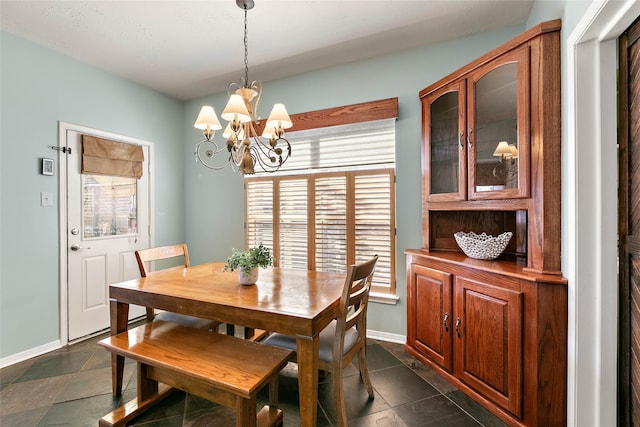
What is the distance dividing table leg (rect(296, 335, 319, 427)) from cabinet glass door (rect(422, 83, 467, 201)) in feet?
4.89

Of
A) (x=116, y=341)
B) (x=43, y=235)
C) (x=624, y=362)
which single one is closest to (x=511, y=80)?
(x=624, y=362)

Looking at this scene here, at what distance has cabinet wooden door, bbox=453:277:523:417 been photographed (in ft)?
5.43

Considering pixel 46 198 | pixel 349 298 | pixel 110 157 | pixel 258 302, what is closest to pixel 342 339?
pixel 349 298

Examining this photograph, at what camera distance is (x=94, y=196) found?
9.94ft

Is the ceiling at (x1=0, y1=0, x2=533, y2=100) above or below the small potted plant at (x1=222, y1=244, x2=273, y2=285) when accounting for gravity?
above

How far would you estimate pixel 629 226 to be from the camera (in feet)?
4.40

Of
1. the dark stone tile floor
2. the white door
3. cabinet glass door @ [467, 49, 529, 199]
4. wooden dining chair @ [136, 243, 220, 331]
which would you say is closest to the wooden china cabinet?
cabinet glass door @ [467, 49, 529, 199]

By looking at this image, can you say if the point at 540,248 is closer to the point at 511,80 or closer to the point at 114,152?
the point at 511,80

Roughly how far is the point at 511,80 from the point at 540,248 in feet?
3.39

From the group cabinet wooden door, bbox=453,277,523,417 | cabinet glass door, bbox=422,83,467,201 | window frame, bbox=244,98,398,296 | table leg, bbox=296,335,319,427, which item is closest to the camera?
table leg, bbox=296,335,319,427

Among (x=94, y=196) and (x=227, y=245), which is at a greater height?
(x=94, y=196)

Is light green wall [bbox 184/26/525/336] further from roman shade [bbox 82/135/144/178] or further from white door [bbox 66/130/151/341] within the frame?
white door [bbox 66/130/151/341]

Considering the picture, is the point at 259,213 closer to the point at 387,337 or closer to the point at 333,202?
the point at 333,202

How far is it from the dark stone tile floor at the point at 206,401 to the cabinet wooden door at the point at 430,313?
0.16 meters
